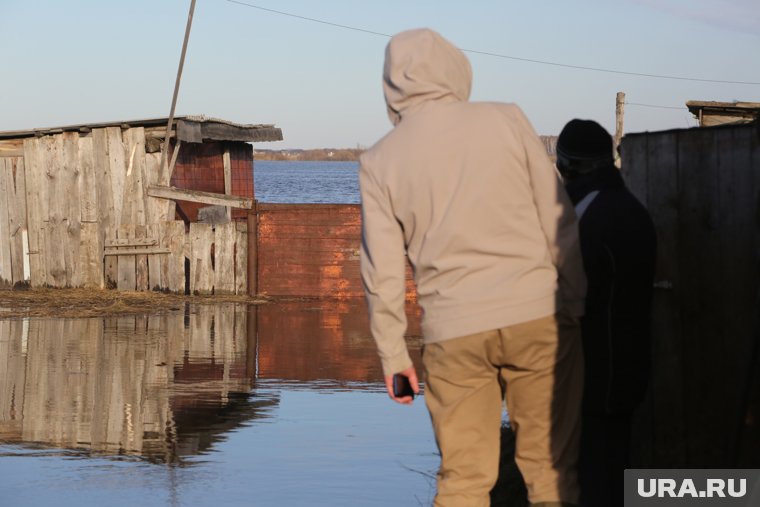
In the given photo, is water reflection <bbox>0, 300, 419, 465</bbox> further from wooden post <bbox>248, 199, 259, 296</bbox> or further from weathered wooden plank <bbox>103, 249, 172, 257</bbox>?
weathered wooden plank <bbox>103, 249, 172, 257</bbox>

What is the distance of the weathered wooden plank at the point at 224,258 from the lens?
19766mm

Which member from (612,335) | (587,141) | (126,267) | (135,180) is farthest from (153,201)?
(612,335)

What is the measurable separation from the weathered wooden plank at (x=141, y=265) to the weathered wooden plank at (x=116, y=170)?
20.6 inches

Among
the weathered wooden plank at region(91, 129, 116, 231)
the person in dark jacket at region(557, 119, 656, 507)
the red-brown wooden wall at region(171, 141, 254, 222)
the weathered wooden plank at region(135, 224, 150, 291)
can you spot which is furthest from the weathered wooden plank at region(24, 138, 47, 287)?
the person in dark jacket at region(557, 119, 656, 507)

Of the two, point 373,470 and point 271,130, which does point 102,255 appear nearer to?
point 271,130

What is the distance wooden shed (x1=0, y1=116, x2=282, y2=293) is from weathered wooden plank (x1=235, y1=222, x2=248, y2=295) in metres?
0.02

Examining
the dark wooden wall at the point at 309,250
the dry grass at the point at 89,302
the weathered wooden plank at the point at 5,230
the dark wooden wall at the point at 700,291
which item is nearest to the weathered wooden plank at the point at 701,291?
the dark wooden wall at the point at 700,291

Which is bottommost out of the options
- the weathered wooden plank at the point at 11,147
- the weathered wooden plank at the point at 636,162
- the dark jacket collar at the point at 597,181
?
the dark jacket collar at the point at 597,181

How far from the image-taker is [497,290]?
4125mm

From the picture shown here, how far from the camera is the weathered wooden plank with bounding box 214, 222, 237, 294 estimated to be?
778 inches

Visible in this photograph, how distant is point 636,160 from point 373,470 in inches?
110

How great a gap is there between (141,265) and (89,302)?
152 cm

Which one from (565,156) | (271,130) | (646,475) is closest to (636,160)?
(565,156)

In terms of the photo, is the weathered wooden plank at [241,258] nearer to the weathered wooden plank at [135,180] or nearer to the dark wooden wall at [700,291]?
the weathered wooden plank at [135,180]
